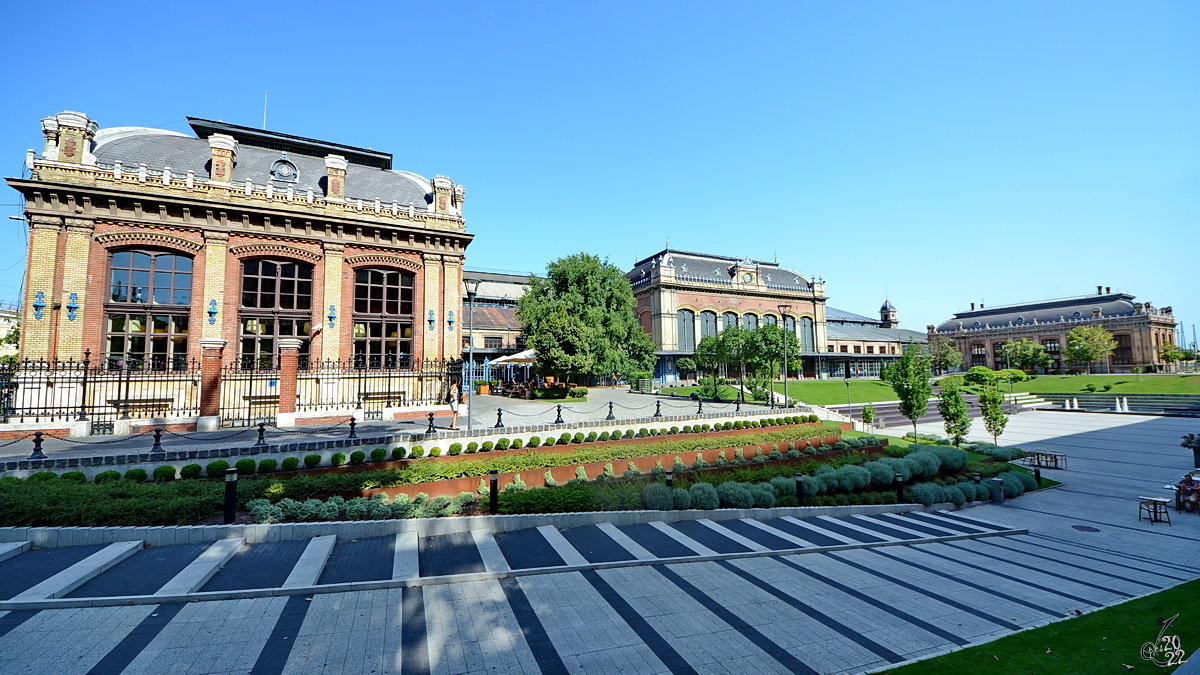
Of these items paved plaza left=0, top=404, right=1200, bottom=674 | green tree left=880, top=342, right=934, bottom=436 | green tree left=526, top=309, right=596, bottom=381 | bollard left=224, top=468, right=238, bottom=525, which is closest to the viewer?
paved plaza left=0, top=404, right=1200, bottom=674

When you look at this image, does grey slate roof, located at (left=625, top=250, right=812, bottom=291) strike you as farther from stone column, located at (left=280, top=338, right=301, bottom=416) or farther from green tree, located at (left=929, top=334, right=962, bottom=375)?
stone column, located at (left=280, top=338, right=301, bottom=416)

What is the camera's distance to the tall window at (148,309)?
20.2m

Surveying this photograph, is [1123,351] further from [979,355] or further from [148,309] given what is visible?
[148,309]

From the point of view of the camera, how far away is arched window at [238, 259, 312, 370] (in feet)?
72.8

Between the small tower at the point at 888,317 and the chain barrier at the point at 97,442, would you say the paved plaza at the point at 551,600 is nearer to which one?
the chain barrier at the point at 97,442

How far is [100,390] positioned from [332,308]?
28.4ft

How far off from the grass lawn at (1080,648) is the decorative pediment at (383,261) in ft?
82.3

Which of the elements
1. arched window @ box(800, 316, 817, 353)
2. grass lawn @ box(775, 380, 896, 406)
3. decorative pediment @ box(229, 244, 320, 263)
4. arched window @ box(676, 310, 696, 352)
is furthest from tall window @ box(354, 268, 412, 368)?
arched window @ box(800, 316, 817, 353)

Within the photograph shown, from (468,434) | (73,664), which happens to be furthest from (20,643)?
(468,434)

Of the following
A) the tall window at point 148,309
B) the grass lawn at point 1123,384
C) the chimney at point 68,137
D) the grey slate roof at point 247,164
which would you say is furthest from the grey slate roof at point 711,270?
the chimney at point 68,137

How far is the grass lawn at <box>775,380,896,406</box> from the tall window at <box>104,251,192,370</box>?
3736cm

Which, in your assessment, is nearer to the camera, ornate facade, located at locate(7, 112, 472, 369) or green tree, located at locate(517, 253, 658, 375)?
ornate facade, located at locate(7, 112, 472, 369)

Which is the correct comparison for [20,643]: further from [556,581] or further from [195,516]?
[556,581]

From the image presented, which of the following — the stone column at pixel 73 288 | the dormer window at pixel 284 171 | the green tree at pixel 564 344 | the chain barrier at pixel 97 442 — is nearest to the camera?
the chain barrier at pixel 97 442
